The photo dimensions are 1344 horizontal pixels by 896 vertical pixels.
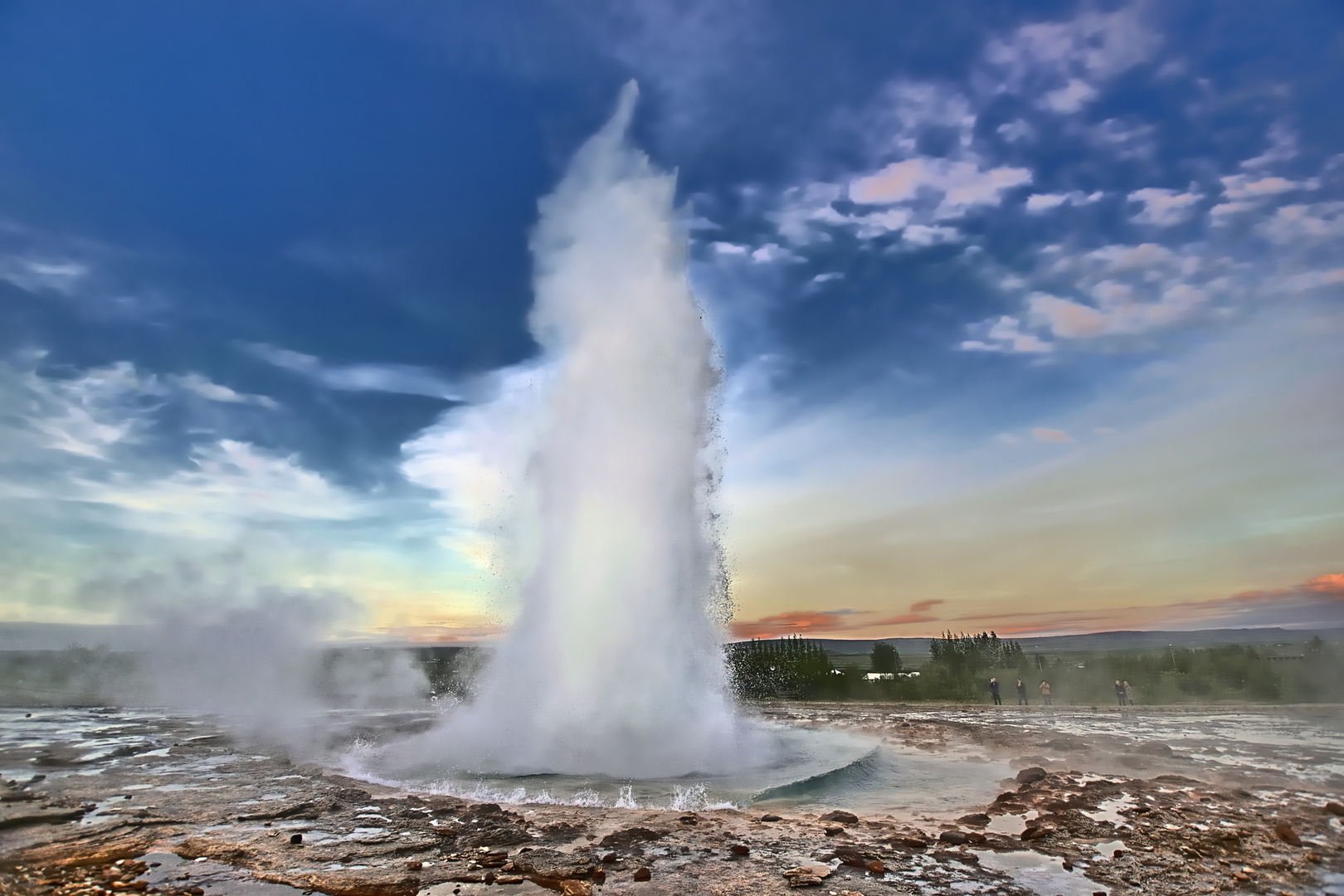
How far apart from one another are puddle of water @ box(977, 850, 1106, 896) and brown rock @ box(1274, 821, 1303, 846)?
11.1ft

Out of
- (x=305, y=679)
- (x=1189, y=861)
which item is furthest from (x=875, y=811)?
(x=305, y=679)

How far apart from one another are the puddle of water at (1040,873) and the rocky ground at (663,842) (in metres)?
0.03

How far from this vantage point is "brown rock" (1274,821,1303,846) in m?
9.36

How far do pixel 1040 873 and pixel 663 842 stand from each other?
4.93m

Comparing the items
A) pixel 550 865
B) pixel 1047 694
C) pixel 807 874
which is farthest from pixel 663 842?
pixel 1047 694

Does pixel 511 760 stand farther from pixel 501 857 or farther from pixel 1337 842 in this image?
pixel 1337 842

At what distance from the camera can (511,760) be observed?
15914 mm

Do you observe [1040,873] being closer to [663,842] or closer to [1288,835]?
[1288,835]

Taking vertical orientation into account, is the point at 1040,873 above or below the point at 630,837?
below

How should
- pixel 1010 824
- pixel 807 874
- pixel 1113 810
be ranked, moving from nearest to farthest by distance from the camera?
pixel 807 874
pixel 1010 824
pixel 1113 810

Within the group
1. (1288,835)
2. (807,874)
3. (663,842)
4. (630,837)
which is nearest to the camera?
(807,874)

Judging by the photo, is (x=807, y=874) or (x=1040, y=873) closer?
(x=807, y=874)

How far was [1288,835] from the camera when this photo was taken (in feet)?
31.2

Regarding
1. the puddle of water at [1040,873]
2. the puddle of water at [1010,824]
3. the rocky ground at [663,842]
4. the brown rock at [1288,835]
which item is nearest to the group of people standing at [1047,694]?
the rocky ground at [663,842]
